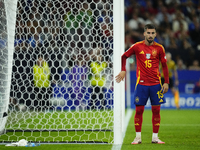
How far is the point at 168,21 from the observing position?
535 inches

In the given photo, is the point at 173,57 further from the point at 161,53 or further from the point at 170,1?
the point at 161,53

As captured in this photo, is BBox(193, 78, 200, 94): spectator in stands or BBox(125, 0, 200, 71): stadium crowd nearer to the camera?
BBox(193, 78, 200, 94): spectator in stands

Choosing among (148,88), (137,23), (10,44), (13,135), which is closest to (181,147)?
(148,88)

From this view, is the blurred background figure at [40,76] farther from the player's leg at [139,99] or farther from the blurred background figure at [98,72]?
the player's leg at [139,99]

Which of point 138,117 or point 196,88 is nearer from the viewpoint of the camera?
point 138,117

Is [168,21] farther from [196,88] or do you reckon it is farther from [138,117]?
[138,117]

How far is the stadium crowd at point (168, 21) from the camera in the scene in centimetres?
1285

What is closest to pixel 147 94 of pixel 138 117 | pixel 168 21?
pixel 138 117

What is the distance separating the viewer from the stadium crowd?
42.2 ft

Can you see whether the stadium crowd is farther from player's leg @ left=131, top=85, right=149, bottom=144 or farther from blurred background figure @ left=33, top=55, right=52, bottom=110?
player's leg @ left=131, top=85, right=149, bottom=144

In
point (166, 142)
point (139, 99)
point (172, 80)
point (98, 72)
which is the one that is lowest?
point (166, 142)

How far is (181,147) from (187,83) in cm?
728

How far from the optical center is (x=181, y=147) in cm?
406

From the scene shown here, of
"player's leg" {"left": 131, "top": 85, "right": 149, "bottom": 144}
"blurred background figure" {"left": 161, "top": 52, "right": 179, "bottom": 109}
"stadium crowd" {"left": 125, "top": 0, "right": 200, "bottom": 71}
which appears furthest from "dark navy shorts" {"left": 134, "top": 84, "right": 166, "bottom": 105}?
"stadium crowd" {"left": 125, "top": 0, "right": 200, "bottom": 71}
